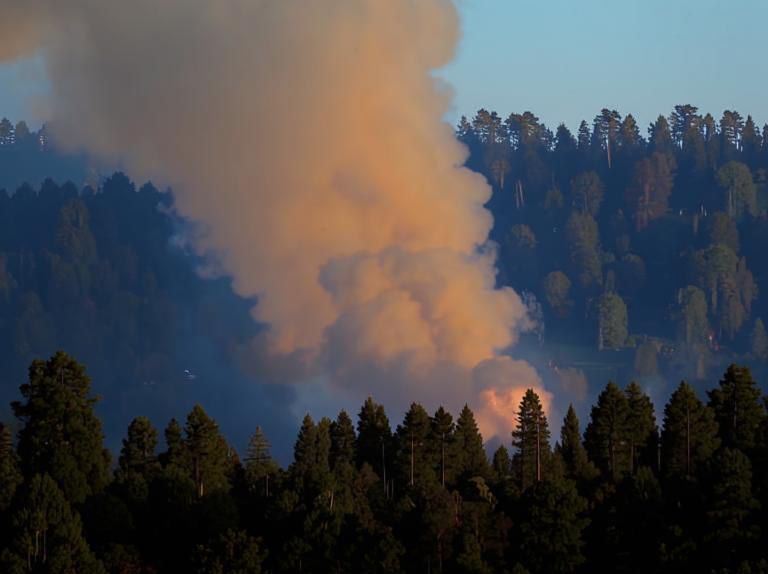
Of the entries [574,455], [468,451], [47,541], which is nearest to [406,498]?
[468,451]

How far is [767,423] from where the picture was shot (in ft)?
340

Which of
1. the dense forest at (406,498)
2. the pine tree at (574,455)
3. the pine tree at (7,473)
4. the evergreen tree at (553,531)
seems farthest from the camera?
the pine tree at (574,455)

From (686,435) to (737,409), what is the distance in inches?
170

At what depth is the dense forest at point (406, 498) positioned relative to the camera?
291 feet

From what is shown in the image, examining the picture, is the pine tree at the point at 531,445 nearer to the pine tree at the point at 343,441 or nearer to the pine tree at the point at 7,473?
the pine tree at the point at 343,441

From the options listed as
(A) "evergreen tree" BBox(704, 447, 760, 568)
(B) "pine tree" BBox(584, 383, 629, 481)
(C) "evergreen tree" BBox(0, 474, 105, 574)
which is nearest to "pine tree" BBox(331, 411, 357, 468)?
(B) "pine tree" BBox(584, 383, 629, 481)

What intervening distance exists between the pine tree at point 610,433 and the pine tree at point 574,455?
0.72 m

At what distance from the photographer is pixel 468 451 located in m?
109

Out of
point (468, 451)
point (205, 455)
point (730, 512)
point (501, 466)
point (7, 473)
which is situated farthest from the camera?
point (501, 466)

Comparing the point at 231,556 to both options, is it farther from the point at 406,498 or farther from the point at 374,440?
the point at 374,440

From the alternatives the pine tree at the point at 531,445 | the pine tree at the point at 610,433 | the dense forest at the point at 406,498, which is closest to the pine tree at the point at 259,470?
the dense forest at the point at 406,498

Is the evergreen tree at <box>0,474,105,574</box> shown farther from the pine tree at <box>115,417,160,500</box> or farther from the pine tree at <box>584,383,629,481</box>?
the pine tree at <box>584,383,629,481</box>

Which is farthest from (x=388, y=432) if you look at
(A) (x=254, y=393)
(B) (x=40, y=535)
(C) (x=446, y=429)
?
(A) (x=254, y=393)

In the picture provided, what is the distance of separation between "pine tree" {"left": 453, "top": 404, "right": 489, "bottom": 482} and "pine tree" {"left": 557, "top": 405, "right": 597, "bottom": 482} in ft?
13.0
